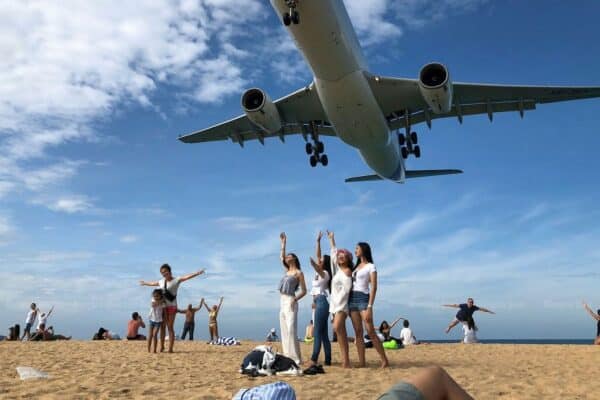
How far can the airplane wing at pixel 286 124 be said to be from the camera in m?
20.3

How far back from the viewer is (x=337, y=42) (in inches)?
611

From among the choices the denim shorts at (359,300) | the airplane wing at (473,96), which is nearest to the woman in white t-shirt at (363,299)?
the denim shorts at (359,300)

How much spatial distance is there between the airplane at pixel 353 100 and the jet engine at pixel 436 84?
0.03 metres

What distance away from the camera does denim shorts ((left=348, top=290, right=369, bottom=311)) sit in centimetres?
775

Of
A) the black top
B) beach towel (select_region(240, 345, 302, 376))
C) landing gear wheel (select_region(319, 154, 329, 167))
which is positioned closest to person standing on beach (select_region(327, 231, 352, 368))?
beach towel (select_region(240, 345, 302, 376))

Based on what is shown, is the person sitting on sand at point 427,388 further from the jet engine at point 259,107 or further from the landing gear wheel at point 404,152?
the landing gear wheel at point 404,152

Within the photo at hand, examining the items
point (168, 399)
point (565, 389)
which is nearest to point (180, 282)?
point (168, 399)

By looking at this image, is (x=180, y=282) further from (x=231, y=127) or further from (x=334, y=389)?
(x=231, y=127)

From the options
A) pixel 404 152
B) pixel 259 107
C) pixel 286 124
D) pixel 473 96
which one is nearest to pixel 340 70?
pixel 259 107

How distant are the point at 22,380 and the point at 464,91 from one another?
17.4 meters

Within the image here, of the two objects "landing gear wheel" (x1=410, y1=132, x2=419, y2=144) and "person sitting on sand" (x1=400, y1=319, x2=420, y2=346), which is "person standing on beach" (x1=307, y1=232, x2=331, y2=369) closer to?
"person sitting on sand" (x1=400, y1=319, x2=420, y2=346)

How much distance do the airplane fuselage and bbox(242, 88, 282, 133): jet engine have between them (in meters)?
2.43

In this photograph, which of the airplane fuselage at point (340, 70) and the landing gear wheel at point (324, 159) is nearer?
the airplane fuselage at point (340, 70)

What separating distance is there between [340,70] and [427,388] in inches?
573
